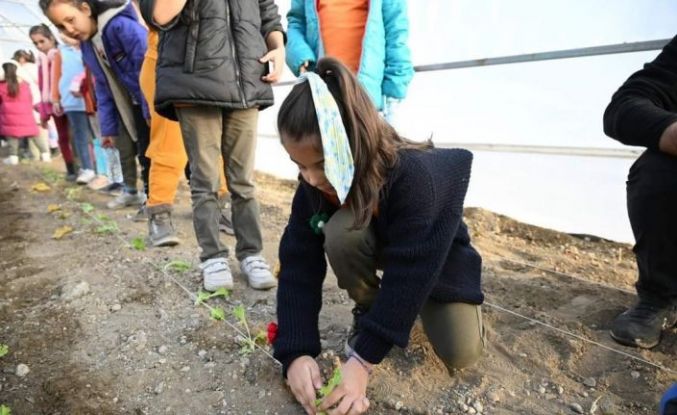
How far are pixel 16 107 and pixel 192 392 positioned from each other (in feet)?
24.1

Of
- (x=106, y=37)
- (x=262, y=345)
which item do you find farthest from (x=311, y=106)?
(x=106, y=37)

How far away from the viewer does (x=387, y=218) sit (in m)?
1.23

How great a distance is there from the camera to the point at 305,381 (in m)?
1.16

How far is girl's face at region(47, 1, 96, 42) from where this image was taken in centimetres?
238

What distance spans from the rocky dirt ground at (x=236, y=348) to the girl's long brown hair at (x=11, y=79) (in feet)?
18.4

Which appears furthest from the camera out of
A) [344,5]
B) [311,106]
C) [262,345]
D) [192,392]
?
[344,5]

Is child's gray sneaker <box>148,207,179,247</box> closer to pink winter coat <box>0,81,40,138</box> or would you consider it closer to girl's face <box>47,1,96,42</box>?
girl's face <box>47,1,96,42</box>

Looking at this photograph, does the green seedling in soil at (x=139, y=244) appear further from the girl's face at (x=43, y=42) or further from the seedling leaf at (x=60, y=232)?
the girl's face at (x=43, y=42)

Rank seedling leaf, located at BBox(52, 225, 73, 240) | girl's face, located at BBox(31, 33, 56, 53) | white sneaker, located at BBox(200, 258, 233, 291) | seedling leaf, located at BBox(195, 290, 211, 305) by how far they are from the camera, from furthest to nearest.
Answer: girl's face, located at BBox(31, 33, 56, 53) < seedling leaf, located at BBox(52, 225, 73, 240) < white sneaker, located at BBox(200, 258, 233, 291) < seedling leaf, located at BBox(195, 290, 211, 305)

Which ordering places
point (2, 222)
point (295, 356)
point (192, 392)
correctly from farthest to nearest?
1. point (2, 222)
2. point (192, 392)
3. point (295, 356)

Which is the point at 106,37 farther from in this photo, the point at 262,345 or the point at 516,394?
the point at 516,394

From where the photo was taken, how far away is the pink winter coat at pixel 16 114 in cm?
686

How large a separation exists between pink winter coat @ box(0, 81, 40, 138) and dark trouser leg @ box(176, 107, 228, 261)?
21.3 ft

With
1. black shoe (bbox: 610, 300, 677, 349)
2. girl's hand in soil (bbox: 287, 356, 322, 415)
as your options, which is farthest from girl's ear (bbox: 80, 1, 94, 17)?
black shoe (bbox: 610, 300, 677, 349)
